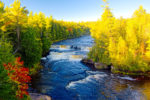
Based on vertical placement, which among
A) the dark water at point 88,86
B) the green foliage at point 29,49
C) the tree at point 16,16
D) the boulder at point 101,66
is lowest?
the dark water at point 88,86

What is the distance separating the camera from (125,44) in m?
32.4

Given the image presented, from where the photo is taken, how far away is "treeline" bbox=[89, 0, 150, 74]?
102 ft

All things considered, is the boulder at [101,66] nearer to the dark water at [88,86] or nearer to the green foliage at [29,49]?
the dark water at [88,86]

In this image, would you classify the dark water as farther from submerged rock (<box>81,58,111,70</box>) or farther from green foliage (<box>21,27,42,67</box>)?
green foliage (<box>21,27,42,67</box>)

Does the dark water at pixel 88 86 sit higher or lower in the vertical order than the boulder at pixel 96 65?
lower

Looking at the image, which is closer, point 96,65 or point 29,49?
point 29,49

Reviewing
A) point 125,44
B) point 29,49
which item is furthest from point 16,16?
point 125,44

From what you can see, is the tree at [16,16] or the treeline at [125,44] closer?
the tree at [16,16]

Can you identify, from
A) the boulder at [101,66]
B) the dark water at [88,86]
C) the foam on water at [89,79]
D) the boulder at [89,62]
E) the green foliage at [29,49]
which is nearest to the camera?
the dark water at [88,86]

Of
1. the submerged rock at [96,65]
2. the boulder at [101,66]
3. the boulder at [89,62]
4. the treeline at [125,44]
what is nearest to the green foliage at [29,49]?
the boulder at [89,62]

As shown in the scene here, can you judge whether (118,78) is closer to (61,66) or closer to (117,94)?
(117,94)

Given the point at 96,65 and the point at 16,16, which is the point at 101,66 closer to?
the point at 96,65

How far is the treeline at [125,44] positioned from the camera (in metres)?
31.2

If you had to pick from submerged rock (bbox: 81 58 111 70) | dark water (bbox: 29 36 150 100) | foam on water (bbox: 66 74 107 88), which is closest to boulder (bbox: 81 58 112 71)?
submerged rock (bbox: 81 58 111 70)
